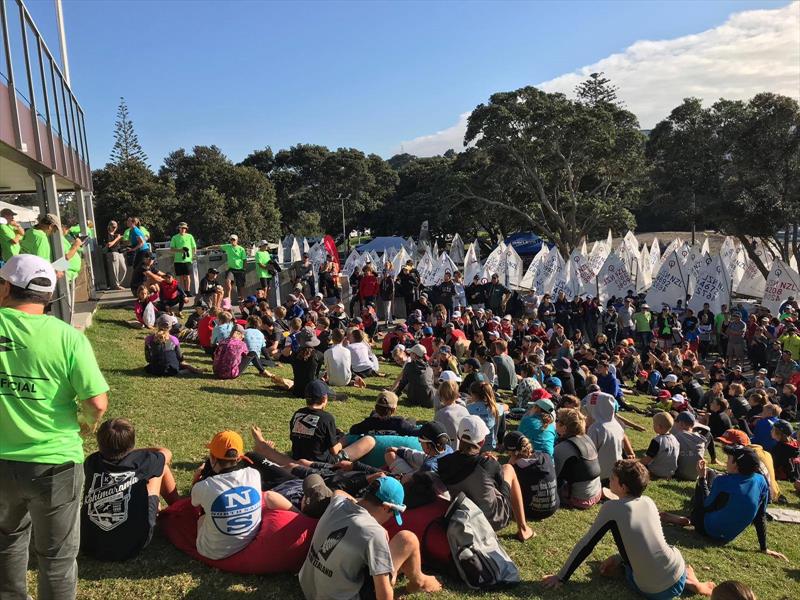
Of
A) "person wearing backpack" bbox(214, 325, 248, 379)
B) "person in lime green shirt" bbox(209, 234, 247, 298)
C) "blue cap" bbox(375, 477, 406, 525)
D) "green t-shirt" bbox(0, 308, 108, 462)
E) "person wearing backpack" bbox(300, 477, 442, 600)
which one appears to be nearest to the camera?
"green t-shirt" bbox(0, 308, 108, 462)

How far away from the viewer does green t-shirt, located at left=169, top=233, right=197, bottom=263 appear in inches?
582

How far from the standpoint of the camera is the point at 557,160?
39656 mm

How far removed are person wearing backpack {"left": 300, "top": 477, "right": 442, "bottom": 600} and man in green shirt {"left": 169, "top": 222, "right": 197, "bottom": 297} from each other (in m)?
11.6

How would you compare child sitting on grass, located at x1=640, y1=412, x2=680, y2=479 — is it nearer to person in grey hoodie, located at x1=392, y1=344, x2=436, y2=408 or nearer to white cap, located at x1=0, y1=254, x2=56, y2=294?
person in grey hoodie, located at x1=392, y1=344, x2=436, y2=408

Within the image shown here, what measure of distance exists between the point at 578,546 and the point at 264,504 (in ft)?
8.55

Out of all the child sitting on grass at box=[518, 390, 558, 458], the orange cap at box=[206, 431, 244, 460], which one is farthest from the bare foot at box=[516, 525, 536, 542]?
the orange cap at box=[206, 431, 244, 460]

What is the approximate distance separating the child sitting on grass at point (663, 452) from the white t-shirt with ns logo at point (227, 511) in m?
5.78

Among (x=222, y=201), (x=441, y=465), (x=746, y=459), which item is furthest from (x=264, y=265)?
(x=222, y=201)

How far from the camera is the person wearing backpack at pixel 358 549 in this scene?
4.04 metres

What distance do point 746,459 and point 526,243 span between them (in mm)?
40520

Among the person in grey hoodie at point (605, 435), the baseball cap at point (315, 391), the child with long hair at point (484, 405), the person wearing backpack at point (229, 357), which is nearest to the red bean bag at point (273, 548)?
the baseball cap at point (315, 391)

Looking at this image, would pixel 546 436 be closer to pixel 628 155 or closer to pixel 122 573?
pixel 122 573

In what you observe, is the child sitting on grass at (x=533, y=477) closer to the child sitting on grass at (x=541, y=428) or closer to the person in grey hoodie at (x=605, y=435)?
the child sitting on grass at (x=541, y=428)

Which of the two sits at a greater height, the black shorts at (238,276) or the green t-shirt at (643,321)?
the black shorts at (238,276)
